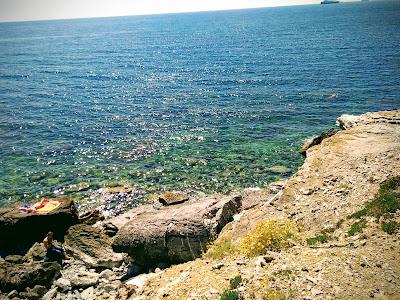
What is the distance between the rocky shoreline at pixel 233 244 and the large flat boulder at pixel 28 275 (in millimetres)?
57

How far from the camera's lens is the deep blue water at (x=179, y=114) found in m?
35.5

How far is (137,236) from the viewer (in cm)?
2006

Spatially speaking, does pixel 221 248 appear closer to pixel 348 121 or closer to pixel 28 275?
pixel 28 275

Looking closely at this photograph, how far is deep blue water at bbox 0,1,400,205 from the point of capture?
35.5 meters

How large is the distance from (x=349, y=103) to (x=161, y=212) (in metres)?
40.9

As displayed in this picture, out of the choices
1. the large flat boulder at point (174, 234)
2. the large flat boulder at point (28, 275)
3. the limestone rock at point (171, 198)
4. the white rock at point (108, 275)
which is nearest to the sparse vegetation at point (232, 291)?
the large flat boulder at point (174, 234)

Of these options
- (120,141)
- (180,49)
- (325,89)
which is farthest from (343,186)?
(180,49)

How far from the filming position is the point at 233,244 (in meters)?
17.7

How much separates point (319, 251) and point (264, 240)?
8.47ft

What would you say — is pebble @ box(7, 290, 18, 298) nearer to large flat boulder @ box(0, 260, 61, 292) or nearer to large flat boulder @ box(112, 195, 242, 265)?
large flat boulder @ box(0, 260, 61, 292)

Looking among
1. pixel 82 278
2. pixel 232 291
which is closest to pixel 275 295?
pixel 232 291

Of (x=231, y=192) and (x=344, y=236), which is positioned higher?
(x=344, y=236)

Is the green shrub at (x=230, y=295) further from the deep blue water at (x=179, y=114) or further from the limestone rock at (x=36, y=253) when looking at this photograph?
the deep blue water at (x=179, y=114)

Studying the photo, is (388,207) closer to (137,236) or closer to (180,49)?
(137,236)
